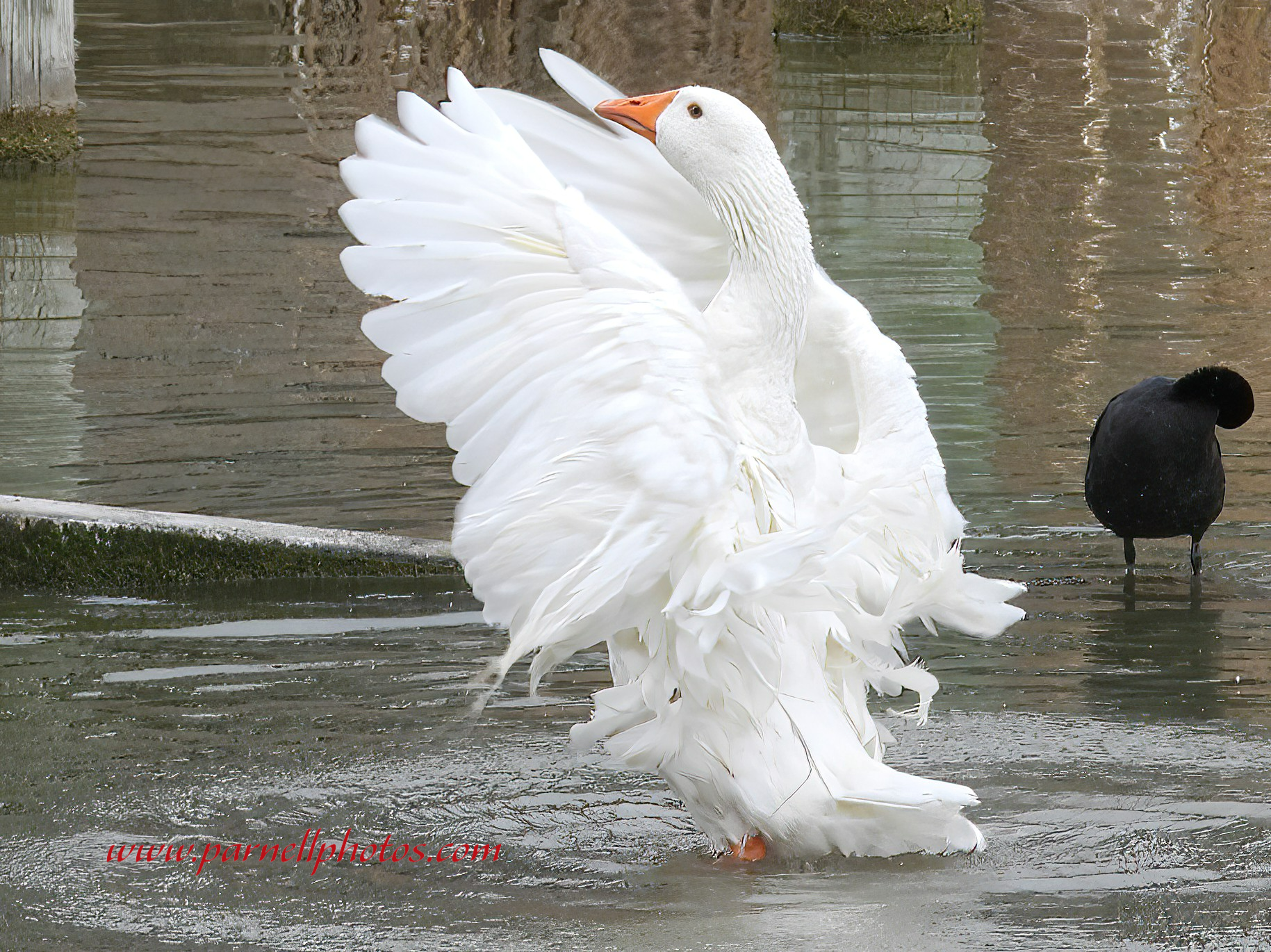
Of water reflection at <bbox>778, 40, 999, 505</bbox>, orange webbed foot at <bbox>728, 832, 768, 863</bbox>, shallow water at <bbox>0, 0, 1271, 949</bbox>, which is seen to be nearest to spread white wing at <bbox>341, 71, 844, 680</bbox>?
orange webbed foot at <bbox>728, 832, 768, 863</bbox>

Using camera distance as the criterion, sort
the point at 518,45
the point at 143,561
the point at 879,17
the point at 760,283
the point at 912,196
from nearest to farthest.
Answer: the point at 760,283 → the point at 143,561 → the point at 912,196 → the point at 518,45 → the point at 879,17

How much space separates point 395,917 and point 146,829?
85 cm

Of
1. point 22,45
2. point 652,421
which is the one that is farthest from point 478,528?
point 22,45

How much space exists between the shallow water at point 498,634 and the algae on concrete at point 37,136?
239 millimetres

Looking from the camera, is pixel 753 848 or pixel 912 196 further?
pixel 912 196

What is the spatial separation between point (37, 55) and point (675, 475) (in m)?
9.78

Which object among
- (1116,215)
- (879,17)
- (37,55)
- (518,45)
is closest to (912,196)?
(1116,215)

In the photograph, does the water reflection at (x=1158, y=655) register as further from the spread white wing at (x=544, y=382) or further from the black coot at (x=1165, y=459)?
the spread white wing at (x=544, y=382)

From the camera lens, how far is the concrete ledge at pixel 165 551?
6.30 metres

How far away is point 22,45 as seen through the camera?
39.5ft

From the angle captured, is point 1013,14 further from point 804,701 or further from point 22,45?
point 804,701

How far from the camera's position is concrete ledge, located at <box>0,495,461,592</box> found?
630cm

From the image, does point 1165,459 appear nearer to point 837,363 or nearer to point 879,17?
point 837,363

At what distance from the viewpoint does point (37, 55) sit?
39.8ft
